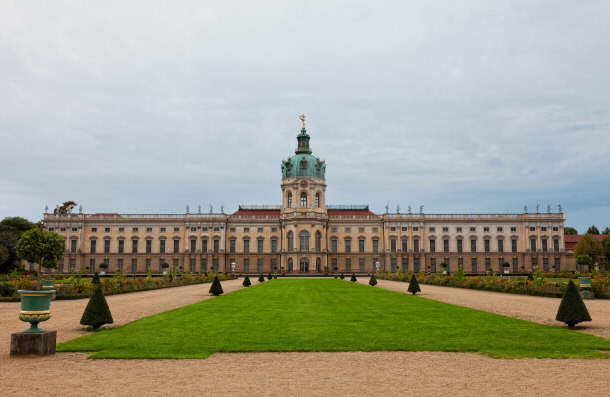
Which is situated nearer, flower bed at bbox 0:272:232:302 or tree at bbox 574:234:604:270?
flower bed at bbox 0:272:232:302

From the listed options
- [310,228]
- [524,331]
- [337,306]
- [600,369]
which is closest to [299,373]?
[600,369]

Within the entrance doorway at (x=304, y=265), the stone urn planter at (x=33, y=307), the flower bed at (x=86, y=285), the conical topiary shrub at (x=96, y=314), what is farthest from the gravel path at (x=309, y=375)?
the entrance doorway at (x=304, y=265)

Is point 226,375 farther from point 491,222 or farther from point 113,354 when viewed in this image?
point 491,222

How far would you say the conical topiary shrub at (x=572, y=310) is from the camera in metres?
13.2

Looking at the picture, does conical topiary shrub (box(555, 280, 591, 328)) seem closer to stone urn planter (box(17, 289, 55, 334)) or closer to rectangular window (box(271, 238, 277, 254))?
stone urn planter (box(17, 289, 55, 334))

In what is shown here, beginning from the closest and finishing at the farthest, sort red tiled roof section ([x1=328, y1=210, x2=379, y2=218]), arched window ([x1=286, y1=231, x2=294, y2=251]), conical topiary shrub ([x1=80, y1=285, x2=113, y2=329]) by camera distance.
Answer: conical topiary shrub ([x1=80, y1=285, x2=113, y2=329])
arched window ([x1=286, y1=231, x2=294, y2=251])
red tiled roof section ([x1=328, y1=210, x2=379, y2=218])

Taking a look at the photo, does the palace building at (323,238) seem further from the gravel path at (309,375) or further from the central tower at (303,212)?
the gravel path at (309,375)

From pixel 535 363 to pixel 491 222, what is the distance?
7293cm

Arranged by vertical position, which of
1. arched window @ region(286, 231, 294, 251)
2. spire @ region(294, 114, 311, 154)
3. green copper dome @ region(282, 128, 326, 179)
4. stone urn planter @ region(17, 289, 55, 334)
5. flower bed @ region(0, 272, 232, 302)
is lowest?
flower bed @ region(0, 272, 232, 302)

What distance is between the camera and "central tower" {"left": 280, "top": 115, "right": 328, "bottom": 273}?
244 feet

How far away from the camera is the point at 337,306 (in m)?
19.3

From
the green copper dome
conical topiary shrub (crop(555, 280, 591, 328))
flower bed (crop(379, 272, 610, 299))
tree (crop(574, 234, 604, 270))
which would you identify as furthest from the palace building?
conical topiary shrub (crop(555, 280, 591, 328))

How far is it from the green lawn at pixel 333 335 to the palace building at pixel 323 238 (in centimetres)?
6000

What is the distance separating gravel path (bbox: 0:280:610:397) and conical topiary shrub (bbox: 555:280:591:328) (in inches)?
171
